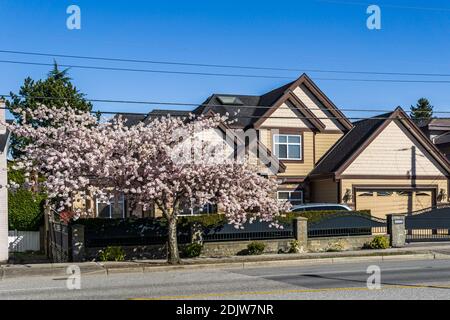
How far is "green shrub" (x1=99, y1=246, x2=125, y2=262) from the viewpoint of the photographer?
20.7 m

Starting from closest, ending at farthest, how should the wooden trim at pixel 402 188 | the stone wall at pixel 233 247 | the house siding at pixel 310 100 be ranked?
the stone wall at pixel 233 247 < the wooden trim at pixel 402 188 < the house siding at pixel 310 100

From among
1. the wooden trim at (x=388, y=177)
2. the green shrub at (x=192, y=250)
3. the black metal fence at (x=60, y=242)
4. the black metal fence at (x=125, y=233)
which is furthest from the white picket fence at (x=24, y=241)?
the wooden trim at (x=388, y=177)

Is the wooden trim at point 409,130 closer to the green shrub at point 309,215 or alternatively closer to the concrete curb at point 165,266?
the green shrub at point 309,215

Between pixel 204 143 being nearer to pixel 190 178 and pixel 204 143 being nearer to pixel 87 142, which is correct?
pixel 190 178

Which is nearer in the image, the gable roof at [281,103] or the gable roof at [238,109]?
the gable roof at [281,103]

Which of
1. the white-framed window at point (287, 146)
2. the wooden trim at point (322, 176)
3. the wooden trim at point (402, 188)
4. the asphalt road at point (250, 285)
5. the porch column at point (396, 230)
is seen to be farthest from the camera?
the white-framed window at point (287, 146)

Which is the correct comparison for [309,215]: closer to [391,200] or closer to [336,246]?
[336,246]

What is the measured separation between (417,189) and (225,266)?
17582 millimetres

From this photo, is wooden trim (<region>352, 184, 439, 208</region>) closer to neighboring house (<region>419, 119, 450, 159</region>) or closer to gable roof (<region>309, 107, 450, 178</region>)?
gable roof (<region>309, 107, 450, 178</region>)

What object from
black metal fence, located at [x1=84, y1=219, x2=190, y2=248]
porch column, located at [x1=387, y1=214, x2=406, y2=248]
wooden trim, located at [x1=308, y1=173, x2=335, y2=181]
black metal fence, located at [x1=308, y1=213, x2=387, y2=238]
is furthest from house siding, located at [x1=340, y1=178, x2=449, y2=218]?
black metal fence, located at [x1=84, y1=219, x2=190, y2=248]

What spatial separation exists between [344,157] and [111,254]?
16.0 meters

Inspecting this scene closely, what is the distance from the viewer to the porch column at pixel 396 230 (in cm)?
2545

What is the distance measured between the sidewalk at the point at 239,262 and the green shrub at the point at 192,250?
0.36 metres
